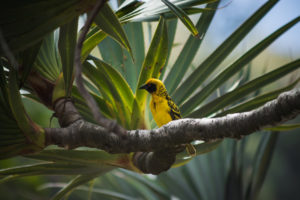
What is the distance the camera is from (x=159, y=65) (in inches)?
48.9

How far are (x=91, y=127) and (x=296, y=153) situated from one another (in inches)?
126

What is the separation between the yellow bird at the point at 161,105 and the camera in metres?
1.40

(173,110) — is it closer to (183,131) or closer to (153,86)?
(153,86)

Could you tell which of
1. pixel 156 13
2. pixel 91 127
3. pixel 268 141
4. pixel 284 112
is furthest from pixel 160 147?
pixel 268 141

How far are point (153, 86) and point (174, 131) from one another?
0.71 meters

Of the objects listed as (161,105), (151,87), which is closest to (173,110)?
(161,105)

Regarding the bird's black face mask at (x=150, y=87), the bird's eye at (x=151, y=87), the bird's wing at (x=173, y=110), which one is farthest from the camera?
the bird's wing at (x=173, y=110)

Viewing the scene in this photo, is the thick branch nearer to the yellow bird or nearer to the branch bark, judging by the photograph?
the branch bark

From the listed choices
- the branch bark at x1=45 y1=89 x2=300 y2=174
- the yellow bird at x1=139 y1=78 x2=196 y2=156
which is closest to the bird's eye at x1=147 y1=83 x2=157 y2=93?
the yellow bird at x1=139 y1=78 x2=196 y2=156

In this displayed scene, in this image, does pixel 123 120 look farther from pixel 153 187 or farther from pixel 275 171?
pixel 275 171

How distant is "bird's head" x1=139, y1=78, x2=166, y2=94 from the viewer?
1.29m

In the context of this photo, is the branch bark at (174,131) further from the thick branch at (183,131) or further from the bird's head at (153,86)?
the bird's head at (153,86)

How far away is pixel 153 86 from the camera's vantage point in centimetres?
147

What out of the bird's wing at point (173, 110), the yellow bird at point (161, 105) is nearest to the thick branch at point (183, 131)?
the yellow bird at point (161, 105)
